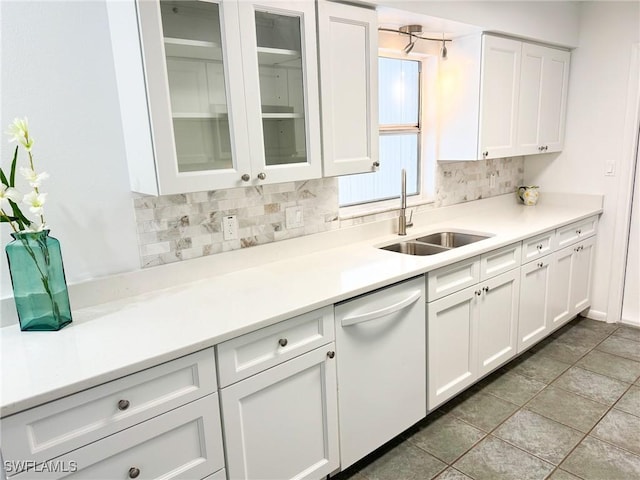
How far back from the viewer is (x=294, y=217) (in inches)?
91.7

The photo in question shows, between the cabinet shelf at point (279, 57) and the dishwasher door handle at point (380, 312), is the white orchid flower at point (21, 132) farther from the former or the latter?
the dishwasher door handle at point (380, 312)

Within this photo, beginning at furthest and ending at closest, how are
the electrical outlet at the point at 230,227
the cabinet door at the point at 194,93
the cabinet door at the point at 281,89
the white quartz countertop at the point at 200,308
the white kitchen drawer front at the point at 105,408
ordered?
the electrical outlet at the point at 230,227
the cabinet door at the point at 281,89
the cabinet door at the point at 194,93
the white quartz countertop at the point at 200,308
the white kitchen drawer front at the point at 105,408

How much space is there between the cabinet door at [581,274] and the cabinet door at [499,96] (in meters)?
0.97

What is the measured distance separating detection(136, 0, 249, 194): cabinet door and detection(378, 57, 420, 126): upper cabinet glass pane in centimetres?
138

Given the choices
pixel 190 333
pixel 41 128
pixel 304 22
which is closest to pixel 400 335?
pixel 190 333

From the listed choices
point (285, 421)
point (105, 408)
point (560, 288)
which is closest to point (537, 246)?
point (560, 288)

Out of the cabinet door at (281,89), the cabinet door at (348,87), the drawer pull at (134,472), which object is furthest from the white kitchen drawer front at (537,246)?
the drawer pull at (134,472)

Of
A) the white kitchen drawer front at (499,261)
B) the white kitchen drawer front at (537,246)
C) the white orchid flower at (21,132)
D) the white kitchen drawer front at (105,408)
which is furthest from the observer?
the white kitchen drawer front at (537,246)

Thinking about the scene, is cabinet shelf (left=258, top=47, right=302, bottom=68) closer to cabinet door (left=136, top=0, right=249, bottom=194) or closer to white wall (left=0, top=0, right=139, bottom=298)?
cabinet door (left=136, top=0, right=249, bottom=194)

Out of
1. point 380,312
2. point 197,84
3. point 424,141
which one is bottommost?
point 380,312

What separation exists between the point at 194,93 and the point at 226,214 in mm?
608

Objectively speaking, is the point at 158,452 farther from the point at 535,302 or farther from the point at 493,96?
the point at 493,96

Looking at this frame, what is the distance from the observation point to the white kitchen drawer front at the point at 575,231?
3082 millimetres

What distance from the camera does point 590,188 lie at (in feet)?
11.5
